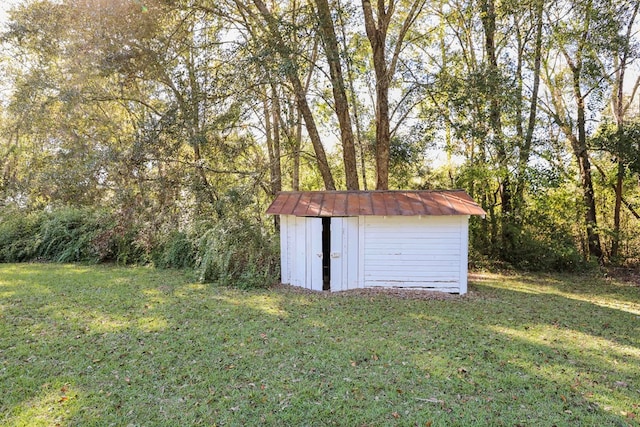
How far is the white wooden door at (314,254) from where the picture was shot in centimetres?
711

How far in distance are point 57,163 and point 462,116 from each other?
1054 centimetres

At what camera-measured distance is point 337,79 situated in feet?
27.5

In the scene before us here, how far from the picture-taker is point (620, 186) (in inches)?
365

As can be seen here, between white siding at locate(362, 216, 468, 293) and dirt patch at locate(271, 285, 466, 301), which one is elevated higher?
white siding at locate(362, 216, 468, 293)

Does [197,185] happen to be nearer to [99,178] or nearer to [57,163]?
[99,178]

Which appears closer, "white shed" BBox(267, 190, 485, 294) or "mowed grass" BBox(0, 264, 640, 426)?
"mowed grass" BBox(0, 264, 640, 426)

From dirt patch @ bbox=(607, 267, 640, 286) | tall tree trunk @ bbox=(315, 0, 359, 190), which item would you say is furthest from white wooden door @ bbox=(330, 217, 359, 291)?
dirt patch @ bbox=(607, 267, 640, 286)

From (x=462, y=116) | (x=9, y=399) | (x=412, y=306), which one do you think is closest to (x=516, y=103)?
(x=462, y=116)

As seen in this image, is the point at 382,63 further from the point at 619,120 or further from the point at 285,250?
the point at 619,120

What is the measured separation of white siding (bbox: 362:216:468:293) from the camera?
695 cm

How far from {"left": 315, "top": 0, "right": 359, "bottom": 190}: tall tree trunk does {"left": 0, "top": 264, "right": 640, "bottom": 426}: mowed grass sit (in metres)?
3.96

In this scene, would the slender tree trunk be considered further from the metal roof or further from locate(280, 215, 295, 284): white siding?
locate(280, 215, 295, 284): white siding

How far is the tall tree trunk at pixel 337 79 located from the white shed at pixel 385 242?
94.6 inches

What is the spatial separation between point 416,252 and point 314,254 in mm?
2002
